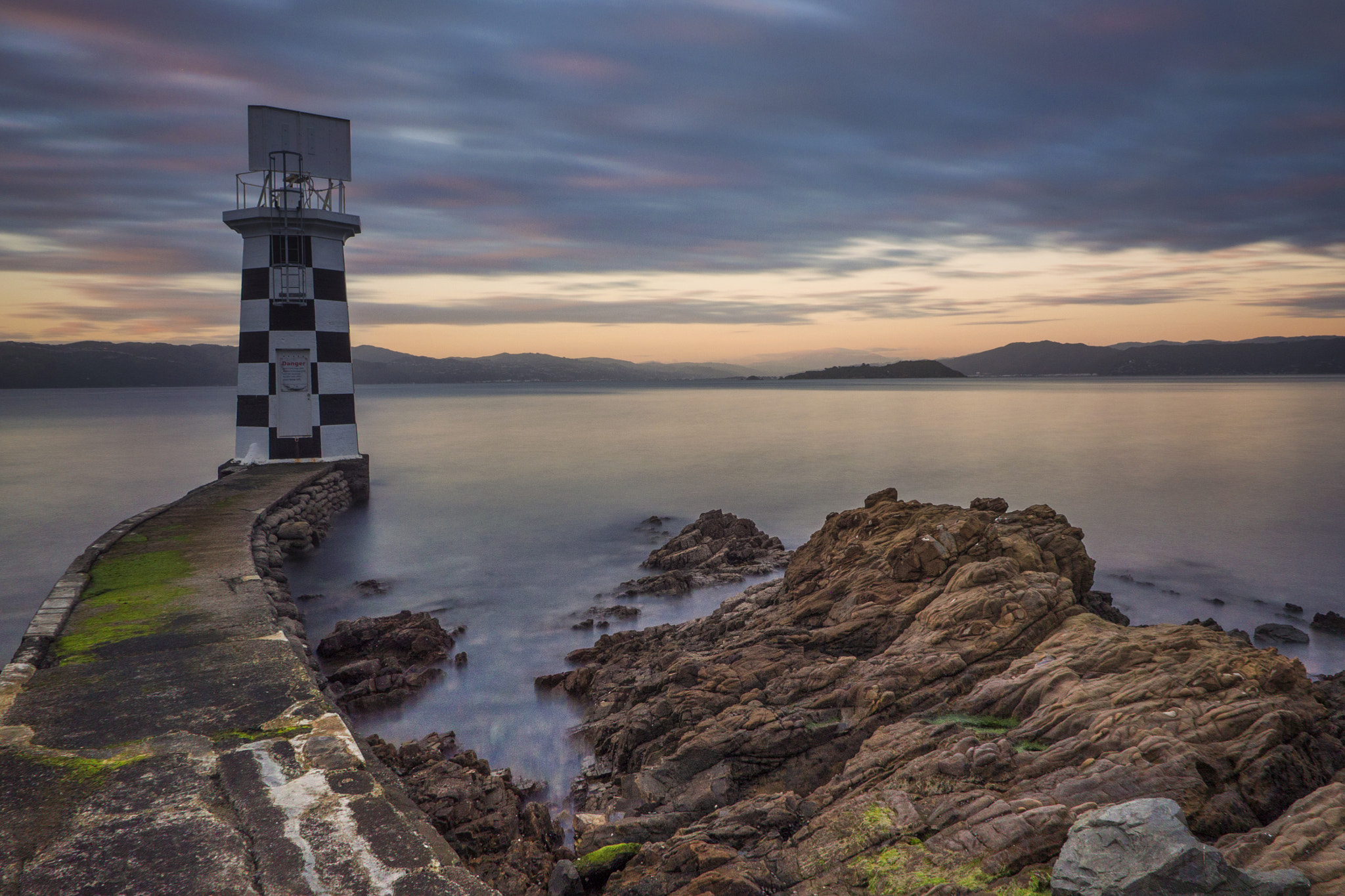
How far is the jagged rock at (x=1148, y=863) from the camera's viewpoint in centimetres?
320

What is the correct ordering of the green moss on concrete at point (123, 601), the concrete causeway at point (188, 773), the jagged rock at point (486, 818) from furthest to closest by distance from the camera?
the green moss on concrete at point (123, 601) < the jagged rock at point (486, 818) < the concrete causeway at point (188, 773)

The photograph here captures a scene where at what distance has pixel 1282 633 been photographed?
33.4 ft

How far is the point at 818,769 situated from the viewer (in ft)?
18.9

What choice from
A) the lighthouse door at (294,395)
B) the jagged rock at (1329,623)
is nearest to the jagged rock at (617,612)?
the jagged rock at (1329,623)

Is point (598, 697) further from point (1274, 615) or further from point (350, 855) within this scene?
point (1274, 615)

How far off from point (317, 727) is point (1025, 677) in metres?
5.23

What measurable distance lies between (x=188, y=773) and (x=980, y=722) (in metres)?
5.27

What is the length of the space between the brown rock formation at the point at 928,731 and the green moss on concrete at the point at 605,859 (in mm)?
102

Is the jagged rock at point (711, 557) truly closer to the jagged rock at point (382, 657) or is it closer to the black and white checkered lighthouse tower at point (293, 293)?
the jagged rock at point (382, 657)

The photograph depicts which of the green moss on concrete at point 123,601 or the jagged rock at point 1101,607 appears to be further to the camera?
the jagged rock at point 1101,607

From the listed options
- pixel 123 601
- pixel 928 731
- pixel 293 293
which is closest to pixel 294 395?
pixel 293 293

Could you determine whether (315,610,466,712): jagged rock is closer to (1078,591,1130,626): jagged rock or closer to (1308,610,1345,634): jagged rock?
(1078,591,1130,626): jagged rock

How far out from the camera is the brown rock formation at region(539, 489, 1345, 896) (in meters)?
4.28

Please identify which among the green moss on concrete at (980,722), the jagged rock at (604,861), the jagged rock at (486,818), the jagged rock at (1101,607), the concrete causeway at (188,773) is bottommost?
the jagged rock at (486,818)
